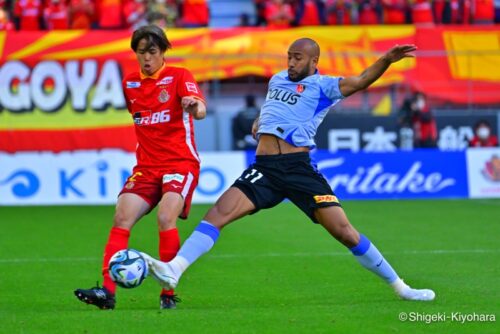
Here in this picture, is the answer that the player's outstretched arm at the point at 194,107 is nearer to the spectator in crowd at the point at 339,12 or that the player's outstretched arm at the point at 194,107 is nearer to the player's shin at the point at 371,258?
the player's shin at the point at 371,258

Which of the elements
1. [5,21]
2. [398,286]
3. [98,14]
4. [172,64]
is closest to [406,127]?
[172,64]

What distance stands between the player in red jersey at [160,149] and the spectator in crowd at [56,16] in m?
17.2

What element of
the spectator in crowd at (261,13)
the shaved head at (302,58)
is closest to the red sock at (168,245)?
the shaved head at (302,58)

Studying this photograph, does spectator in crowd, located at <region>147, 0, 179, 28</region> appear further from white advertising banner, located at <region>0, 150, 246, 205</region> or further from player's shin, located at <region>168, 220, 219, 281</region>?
player's shin, located at <region>168, 220, 219, 281</region>

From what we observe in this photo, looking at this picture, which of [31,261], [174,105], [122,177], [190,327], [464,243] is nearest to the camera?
[190,327]

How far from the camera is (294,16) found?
87.7 ft

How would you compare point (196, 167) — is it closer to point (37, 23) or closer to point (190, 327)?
point (190, 327)

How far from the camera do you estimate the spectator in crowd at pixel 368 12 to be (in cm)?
2692

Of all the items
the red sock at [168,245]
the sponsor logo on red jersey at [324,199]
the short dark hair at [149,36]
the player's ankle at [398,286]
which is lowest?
the player's ankle at [398,286]

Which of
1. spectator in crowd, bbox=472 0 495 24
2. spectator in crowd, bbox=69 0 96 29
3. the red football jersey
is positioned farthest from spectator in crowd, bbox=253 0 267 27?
the red football jersey

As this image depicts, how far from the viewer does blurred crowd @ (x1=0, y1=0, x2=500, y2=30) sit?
26.1 metres

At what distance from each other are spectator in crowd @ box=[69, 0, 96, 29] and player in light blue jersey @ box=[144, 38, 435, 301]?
17.6 m

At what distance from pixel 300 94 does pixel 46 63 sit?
16.0 m

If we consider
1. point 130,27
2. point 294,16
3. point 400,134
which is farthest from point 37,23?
point 400,134
